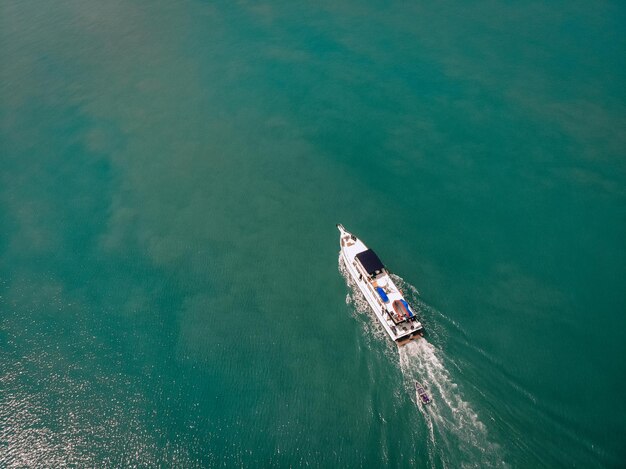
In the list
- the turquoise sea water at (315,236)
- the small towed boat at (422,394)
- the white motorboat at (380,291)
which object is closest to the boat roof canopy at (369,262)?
the white motorboat at (380,291)

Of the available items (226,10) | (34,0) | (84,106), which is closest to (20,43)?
(34,0)

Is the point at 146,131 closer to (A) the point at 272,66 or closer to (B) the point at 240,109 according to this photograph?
(B) the point at 240,109

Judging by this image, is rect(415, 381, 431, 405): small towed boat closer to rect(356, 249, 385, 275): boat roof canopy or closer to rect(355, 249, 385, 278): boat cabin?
rect(355, 249, 385, 278): boat cabin

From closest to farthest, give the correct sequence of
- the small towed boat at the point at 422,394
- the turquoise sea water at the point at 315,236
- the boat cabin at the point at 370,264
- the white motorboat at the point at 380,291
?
1. the small towed boat at the point at 422,394
2. the turquoise sea water at the point at 315,236
3. the white motorboat at the point at 380,291
4. the boat cabin at the point at 370,264

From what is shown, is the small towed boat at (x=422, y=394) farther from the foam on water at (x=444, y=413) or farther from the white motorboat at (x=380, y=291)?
the white motorboat at (x=380, y=291)

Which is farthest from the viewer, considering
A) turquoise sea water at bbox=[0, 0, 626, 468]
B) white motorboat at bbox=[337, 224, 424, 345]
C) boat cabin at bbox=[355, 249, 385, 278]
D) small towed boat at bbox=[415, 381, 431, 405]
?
boat cabin at bbox=[355, 249, 385, 278]

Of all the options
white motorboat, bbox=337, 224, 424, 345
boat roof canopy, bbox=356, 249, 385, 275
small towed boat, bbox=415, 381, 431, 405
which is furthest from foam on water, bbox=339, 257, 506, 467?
boat roof canopy, bbox=356, 249, 385, 275
